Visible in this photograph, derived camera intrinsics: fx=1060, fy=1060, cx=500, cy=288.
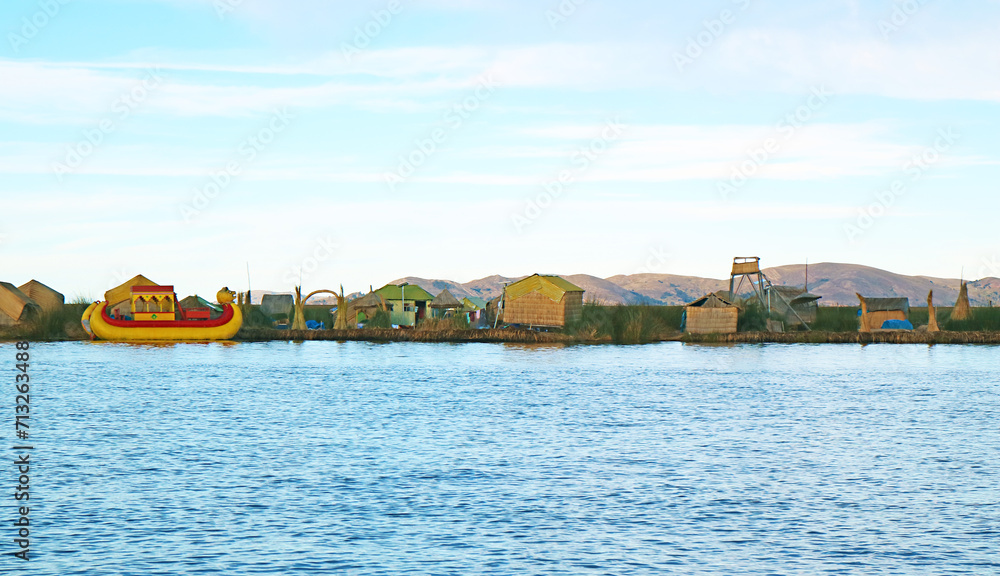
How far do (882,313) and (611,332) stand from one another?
71.7ft

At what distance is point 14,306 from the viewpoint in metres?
70.6

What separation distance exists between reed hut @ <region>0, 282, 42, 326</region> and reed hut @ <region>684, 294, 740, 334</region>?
43448 millimetres

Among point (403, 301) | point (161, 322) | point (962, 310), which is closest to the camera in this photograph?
point (161, 322)

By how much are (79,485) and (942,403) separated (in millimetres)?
25518

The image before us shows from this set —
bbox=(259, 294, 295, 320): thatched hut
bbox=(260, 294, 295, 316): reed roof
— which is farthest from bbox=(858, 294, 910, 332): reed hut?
bbox=(260, 294, 295, 316): reed roof

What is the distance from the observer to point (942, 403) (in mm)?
32844

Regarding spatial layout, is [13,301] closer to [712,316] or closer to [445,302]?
[445,302]

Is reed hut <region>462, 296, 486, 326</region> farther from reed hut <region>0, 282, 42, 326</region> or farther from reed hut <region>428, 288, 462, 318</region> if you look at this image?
reed hut <region>0, 282, 42, 326</region>

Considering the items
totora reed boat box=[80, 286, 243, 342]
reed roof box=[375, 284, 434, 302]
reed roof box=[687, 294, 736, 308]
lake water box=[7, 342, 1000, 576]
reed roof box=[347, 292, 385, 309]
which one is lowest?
lake water box=[7, 342, 1000, 576]

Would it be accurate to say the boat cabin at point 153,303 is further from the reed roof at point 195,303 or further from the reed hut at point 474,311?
the reed hut at point 474,311

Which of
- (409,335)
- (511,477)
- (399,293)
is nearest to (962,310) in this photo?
(409,335)

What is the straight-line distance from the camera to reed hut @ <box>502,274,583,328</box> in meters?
62.0

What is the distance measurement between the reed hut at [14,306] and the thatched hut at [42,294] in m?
0.50

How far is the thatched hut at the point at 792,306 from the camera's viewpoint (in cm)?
6625
